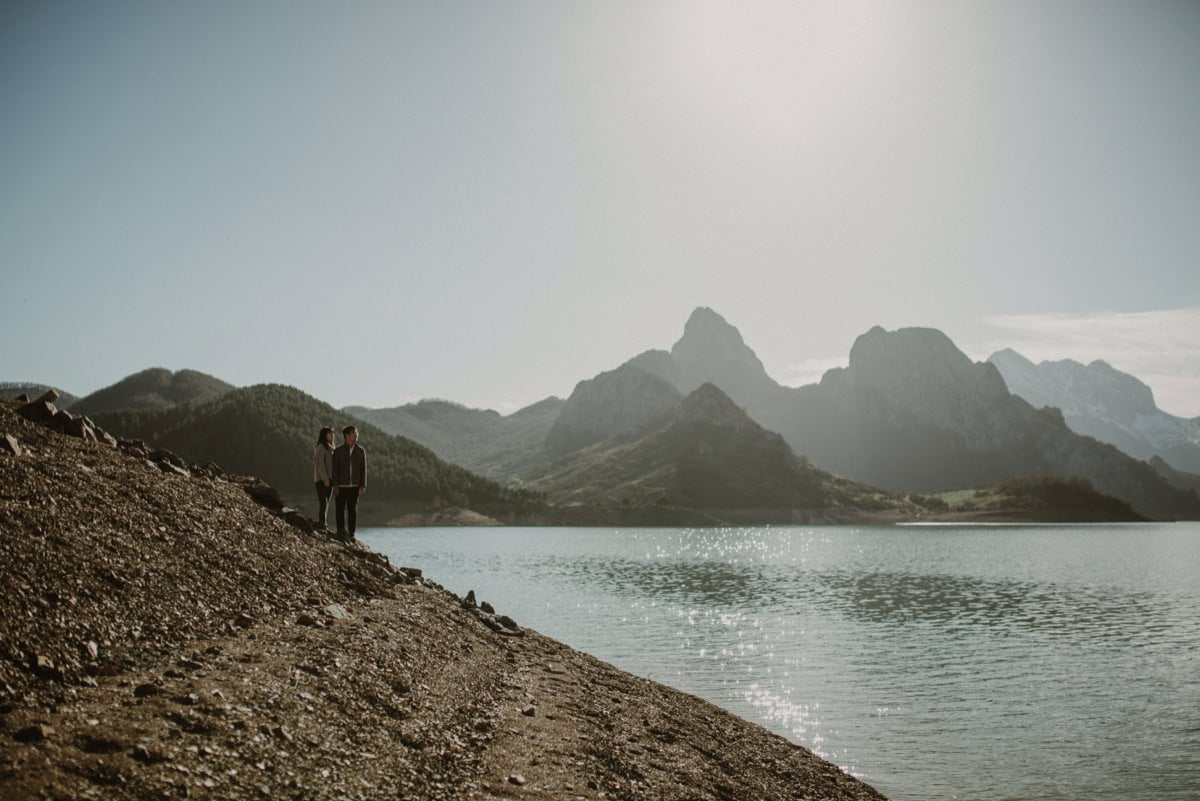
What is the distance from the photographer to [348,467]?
99.0 feet

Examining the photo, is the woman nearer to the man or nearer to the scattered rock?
the man

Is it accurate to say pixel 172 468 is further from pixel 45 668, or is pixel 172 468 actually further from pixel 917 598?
pixel 917 598

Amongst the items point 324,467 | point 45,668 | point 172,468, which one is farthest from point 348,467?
point 45,668

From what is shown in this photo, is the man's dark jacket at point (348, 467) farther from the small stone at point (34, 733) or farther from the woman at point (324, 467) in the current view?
the small stone at point (34, 733)

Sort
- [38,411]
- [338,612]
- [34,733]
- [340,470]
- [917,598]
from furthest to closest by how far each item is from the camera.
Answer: [917,598] < [340,470] < [38,411] < [338,612] < [34,733]

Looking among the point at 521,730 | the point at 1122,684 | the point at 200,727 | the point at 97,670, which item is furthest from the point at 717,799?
the point at 1122,684

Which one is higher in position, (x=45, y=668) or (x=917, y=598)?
(x=45, y=668)

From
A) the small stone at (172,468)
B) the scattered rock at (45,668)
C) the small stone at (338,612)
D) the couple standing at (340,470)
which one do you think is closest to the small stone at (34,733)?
the scattered rock at (45,668)

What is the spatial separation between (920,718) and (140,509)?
2915 centimetres

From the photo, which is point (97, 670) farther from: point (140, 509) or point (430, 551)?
point (430, 551)

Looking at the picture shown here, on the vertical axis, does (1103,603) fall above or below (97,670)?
below

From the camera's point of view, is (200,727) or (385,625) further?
(385,625)

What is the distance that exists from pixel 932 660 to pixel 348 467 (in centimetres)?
3331

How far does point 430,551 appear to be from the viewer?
438 feet
